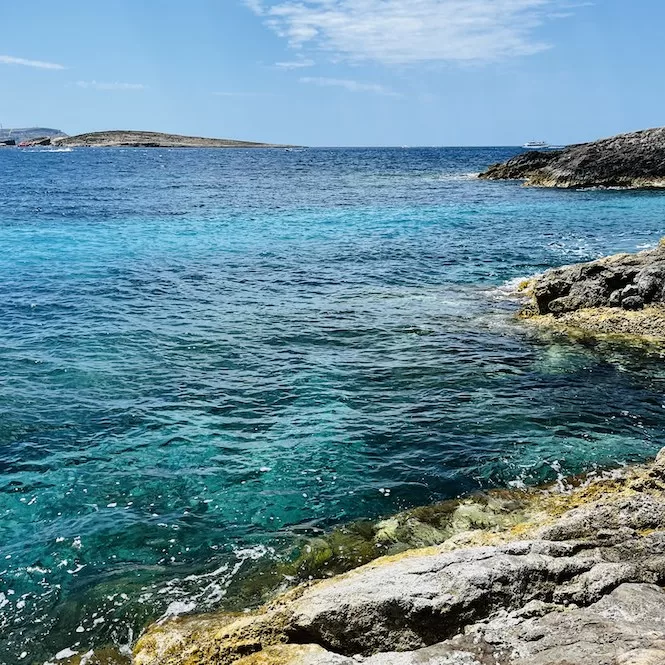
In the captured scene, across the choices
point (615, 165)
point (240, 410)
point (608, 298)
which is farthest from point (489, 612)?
point (615, 165)

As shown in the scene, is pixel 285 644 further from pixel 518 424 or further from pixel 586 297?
pixel 586 297

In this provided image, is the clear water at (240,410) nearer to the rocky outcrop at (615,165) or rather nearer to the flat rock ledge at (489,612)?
the flat rock ledge at (489,612)

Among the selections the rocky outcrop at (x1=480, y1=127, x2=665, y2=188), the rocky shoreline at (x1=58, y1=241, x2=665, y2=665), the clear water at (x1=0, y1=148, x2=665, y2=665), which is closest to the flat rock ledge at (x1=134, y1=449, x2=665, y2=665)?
the rocky shoreline at (x1=58, y1=241, x2=665, y2=665)

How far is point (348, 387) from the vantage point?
15.3 m

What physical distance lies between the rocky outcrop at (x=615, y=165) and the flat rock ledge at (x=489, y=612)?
223 ft

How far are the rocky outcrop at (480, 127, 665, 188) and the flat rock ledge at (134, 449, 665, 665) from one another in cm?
6794

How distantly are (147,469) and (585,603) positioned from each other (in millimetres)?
8413

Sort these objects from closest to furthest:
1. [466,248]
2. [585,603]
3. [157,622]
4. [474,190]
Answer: [585,603] < [157,622] < [466,248] < [474,190]

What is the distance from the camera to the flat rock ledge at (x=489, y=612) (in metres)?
5.16

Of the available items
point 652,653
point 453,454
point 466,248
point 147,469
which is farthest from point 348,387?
point 466,248

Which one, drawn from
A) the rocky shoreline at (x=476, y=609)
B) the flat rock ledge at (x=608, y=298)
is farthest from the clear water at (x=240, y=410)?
the flat rock ledge at (x=608, y=298)

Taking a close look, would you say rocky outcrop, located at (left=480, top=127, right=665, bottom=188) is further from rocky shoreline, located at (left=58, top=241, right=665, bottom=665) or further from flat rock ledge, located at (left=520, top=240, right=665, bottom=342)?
rocky shoreline, located at (left=58, top=241, right=665, bottom=665)

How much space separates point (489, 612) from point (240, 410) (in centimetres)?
910

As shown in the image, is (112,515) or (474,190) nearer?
(112,515)
